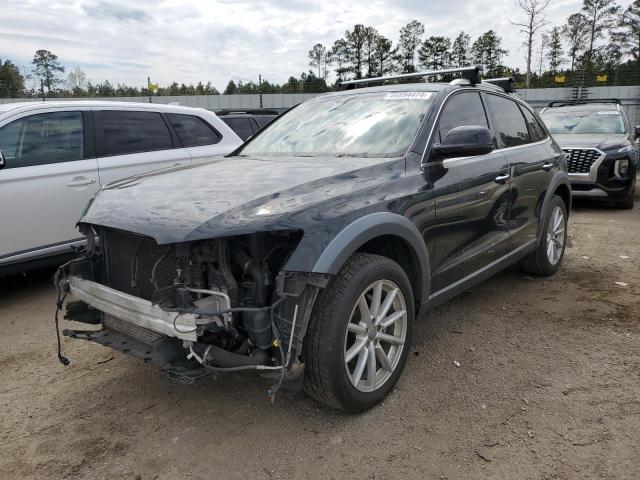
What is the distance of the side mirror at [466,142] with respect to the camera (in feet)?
10.0

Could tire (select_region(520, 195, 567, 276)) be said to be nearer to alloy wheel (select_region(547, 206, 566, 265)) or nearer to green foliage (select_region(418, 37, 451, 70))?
alloy wheel (select_region(547, 206, 566, 265))

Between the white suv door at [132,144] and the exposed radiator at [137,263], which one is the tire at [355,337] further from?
the white suv door at [132,144]

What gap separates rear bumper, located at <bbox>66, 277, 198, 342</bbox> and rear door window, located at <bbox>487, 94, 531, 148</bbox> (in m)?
2.92

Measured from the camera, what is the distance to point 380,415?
2.78 meters

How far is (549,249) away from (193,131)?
13.4ft

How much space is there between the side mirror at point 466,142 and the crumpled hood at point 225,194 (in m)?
0.33

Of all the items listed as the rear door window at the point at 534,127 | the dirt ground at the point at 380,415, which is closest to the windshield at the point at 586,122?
the rear door window at the point at 534,127

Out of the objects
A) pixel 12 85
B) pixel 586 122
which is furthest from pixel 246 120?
pixel 12 85

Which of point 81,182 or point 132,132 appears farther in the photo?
point 132,132

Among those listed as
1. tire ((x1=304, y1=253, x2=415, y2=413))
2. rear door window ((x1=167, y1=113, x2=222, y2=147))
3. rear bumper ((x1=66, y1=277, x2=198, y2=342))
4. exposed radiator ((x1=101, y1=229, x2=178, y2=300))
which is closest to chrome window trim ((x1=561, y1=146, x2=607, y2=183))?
→ rear door window ((x1=167, y1=113, x2=222, y2=147))

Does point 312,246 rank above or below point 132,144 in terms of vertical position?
below

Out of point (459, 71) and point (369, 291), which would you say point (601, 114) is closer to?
point (459, 71)

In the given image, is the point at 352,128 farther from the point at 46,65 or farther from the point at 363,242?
the point at 46,65

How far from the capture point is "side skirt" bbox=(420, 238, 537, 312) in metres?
3.26
